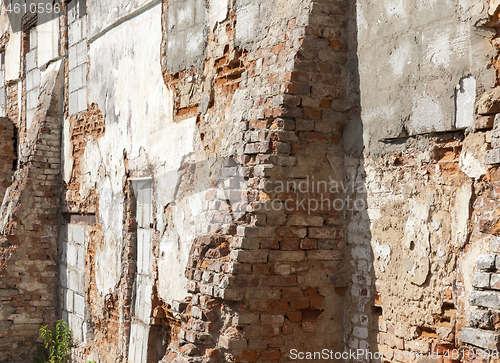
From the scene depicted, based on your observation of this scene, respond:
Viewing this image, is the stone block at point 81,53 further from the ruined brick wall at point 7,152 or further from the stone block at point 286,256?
the stone block at point 286,256

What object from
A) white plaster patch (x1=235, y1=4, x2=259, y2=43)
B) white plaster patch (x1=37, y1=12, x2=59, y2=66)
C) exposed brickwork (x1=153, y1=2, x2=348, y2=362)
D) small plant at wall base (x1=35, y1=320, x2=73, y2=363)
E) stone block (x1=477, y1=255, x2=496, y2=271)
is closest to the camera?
stone block (x1=477, y1=255, x2=496, y2=271)

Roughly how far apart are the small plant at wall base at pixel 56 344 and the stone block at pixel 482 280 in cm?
624

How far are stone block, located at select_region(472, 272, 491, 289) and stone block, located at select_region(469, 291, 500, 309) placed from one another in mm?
33

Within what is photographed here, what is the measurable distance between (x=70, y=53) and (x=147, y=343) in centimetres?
461

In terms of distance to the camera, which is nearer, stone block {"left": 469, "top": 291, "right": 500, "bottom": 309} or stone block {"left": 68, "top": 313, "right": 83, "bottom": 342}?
stone block {"left": 469, "top": 291, "right": 500, "bottom": 309}

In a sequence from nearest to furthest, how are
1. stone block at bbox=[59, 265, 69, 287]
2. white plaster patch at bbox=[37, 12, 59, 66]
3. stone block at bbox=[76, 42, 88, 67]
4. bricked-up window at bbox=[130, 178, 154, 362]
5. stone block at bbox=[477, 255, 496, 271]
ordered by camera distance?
1. stone block at bbox=[477, 255, 496, 271]
2. bricked-up window at bbox=[130, 178, 154, 362]
3. stone block at bbox=[76, 42, 88, 67]
4. stone block at bbox=[59, 265, 69, 287]
5. white plaster patch at bbox=[37, 12, 59, 66]

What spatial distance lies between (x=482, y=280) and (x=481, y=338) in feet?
0.90

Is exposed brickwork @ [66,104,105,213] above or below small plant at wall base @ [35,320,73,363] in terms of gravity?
above

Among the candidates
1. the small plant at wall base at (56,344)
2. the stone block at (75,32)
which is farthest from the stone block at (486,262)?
the stone block at (75,32)

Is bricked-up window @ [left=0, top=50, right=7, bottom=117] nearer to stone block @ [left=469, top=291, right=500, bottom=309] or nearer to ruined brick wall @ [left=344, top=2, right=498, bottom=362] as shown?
ruined brick wall @ [left=344, top=2, right=498, bottom=362]

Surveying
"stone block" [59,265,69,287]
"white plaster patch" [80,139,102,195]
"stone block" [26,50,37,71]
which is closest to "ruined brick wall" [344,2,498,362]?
"white plaster patch" [80,139,102,195]

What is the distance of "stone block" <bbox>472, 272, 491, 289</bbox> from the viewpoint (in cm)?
274

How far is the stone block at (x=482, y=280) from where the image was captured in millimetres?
2738

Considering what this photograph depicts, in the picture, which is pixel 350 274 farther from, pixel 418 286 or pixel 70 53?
pixel 70 53
